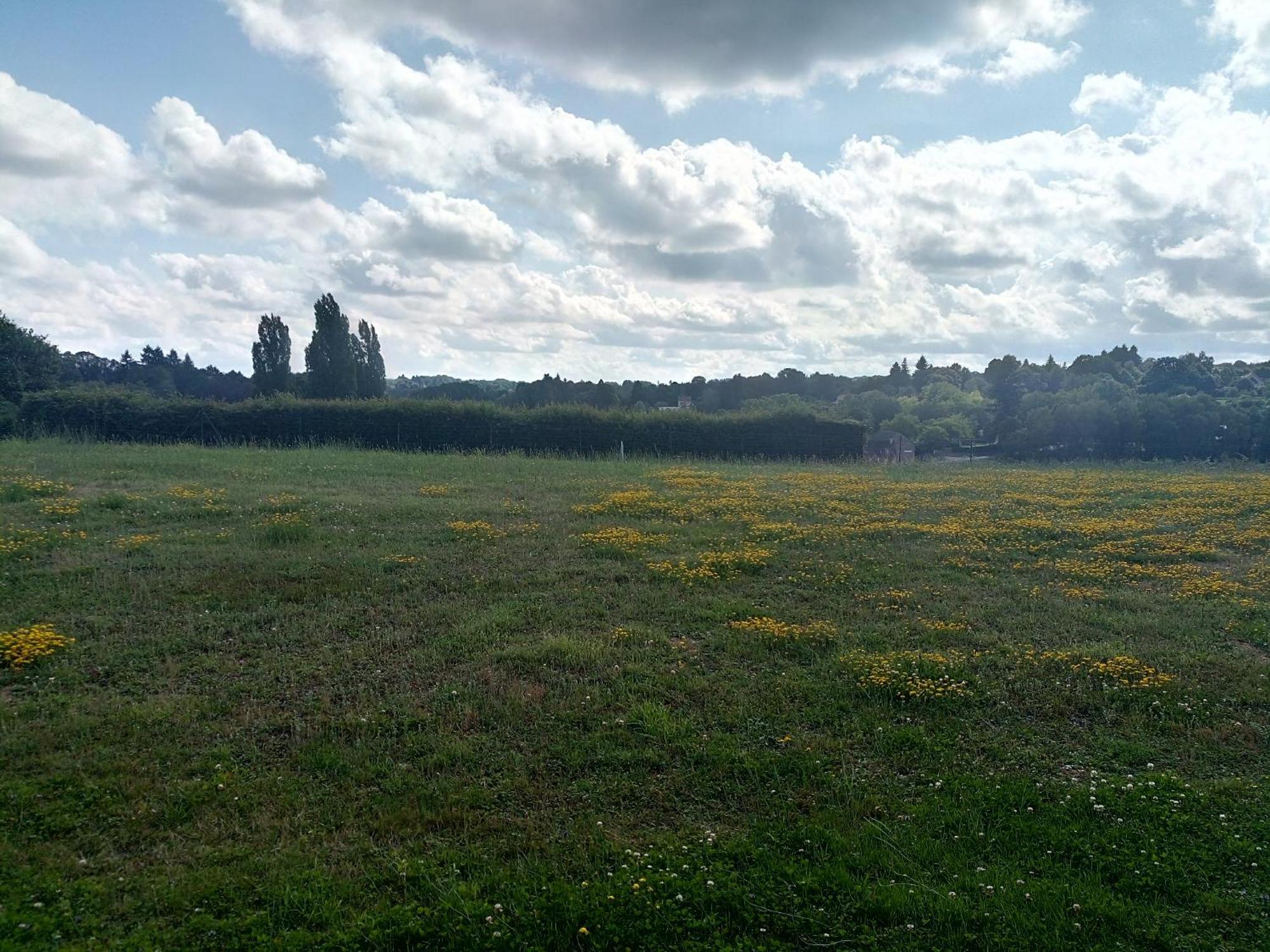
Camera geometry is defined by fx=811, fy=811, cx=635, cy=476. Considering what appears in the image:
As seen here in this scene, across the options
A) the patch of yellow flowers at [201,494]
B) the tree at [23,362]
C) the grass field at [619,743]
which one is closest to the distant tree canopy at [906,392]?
the tree at [23,362]

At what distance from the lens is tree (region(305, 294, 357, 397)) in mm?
55500

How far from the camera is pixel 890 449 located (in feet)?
145

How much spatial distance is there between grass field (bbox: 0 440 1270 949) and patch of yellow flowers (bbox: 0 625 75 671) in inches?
2.2

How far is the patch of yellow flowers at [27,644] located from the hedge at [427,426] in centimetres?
2378

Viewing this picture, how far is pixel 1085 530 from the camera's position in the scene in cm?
1466

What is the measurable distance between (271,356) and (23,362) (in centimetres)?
1965

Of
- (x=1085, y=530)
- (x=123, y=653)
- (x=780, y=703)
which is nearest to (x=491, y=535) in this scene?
(x=123, y=653)

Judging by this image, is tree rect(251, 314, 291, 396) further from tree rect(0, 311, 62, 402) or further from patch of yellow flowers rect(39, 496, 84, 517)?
patch of yellow flowers rect(39, 496, 84, 517)

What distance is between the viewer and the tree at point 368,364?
57656 mm

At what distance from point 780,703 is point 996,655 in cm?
260

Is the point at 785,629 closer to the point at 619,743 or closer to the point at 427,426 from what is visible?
the point at 619,743

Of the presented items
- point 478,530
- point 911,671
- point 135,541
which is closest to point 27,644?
point 135,541

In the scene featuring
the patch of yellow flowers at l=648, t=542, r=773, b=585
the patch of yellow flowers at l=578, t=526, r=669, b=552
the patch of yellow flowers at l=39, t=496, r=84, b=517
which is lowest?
the patch of yellow flowers at l=648, t=542, r=773, b=585

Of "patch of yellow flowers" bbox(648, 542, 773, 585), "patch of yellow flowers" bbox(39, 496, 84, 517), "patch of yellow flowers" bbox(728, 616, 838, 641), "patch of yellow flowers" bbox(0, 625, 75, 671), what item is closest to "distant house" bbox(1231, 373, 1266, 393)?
"patch of yellow flowers" bbox(648, 542, 773, 585)
